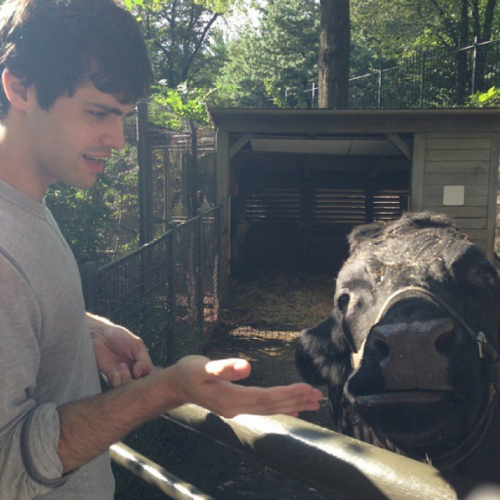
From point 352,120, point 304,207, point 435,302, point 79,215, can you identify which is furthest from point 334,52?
point 435,302

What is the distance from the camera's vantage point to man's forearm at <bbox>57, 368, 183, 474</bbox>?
1.17 meters

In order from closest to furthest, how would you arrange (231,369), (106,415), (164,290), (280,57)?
(231,369)
(106,415)
(164,290)
(280,57)

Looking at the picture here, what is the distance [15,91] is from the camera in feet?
4.48

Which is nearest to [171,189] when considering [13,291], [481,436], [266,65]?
[481,436]

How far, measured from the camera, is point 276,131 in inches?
334

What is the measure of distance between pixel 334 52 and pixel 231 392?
38.3 ft

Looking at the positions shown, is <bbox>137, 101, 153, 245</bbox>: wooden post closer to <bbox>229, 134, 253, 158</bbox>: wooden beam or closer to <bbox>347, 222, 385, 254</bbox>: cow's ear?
<bbox>347, 222, 385, 254</bbox>: cow's ear

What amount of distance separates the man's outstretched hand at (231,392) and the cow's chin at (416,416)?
113cm

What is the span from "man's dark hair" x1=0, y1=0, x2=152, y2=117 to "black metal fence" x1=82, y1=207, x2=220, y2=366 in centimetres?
140

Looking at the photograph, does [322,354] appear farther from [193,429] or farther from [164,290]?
[193,429]

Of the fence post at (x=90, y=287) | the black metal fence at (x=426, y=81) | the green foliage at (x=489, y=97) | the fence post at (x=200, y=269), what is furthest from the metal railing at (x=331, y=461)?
the black metal fence at (x=426, y=81)

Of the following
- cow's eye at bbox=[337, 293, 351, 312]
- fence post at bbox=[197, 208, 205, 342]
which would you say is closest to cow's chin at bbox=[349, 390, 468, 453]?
cow's eye at bbox=[337, 293, 351, 312]

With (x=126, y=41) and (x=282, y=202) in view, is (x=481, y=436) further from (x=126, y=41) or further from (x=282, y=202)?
(x=282, y=202)

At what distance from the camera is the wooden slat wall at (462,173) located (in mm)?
8344
